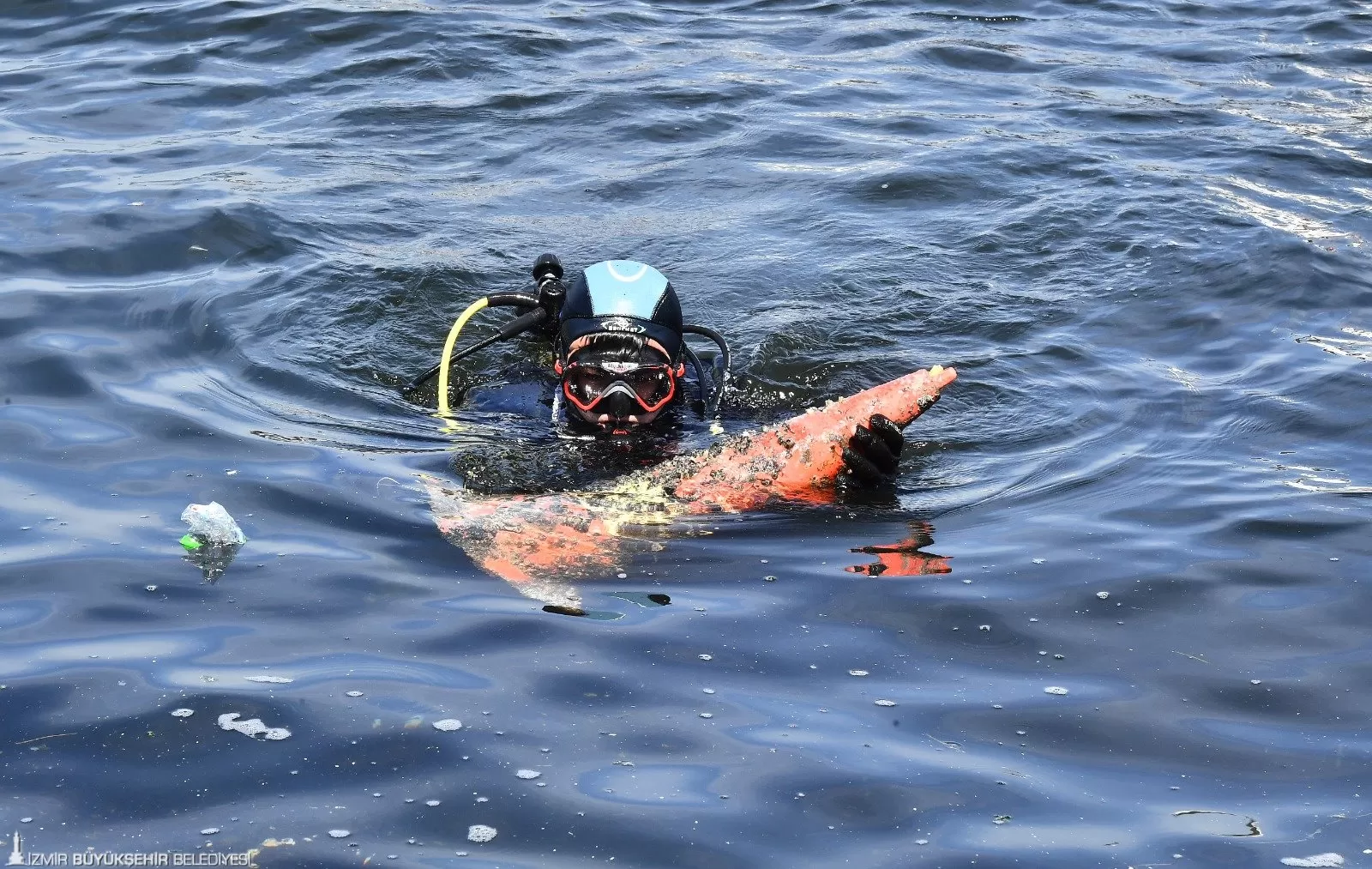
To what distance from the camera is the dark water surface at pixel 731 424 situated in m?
3.94

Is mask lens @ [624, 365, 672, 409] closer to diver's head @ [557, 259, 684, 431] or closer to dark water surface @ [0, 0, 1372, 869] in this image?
diver's head @ [557, 259, 684, 431]

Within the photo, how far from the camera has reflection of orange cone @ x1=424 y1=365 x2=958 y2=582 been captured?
208 inches

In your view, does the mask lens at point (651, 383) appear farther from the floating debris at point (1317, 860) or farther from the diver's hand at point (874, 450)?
the floating debris at point (1317, 860)

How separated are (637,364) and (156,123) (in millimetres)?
6642

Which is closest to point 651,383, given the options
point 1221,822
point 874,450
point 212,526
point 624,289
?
point 624,289

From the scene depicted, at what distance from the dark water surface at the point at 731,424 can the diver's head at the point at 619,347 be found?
0.74 m

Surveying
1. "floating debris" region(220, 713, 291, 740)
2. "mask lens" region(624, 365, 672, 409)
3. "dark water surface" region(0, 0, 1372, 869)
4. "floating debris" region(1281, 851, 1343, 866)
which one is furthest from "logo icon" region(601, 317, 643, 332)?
"floating debris" region(1281, 851, 1343, 866)

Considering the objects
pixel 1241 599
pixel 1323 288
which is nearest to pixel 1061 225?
pixel 1323 288

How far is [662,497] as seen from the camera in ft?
18.8

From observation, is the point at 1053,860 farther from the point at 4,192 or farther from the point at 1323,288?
the point at 4,192

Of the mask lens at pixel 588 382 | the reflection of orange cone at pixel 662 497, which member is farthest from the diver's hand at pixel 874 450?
the mask lens at pixel 588 382

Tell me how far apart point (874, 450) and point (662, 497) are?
865mm

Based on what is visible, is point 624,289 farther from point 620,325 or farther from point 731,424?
point 731,424

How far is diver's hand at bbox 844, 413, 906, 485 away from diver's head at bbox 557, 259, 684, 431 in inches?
46.2
